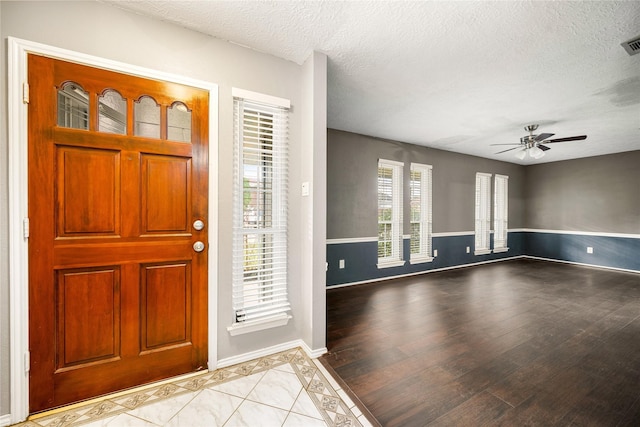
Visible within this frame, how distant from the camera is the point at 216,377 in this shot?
1.85 metres

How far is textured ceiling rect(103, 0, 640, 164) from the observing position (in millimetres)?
1690

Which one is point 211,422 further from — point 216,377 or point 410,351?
point 410,351

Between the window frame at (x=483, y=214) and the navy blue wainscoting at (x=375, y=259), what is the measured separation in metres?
0.27

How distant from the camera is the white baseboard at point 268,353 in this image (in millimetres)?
1973

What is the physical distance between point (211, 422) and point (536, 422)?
1.92 metres

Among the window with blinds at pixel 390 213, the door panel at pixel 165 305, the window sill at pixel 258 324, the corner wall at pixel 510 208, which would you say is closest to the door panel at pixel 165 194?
the door panel at pixel 165 305

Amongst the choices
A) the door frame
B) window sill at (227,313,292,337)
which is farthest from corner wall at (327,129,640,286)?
the door frame

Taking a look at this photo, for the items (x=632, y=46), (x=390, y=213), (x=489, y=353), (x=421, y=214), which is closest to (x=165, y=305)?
(x=489, y=353)

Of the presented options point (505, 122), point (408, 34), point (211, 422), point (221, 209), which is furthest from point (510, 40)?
point (211, 422)

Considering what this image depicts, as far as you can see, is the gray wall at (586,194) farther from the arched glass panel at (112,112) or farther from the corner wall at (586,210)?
the arched glass panel at (112,112)

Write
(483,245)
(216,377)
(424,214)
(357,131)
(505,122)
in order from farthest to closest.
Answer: (483,245) → (424,214) → (357,131) → (505,122) → (216,377)

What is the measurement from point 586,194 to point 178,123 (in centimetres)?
828

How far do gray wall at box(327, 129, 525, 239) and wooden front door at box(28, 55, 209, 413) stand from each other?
251 cm

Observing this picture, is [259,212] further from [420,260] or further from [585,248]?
[585,248]
